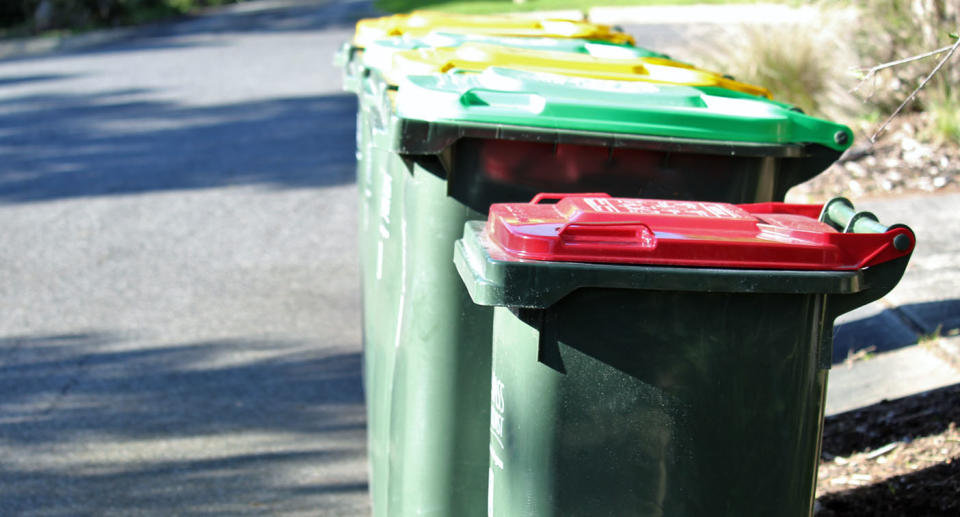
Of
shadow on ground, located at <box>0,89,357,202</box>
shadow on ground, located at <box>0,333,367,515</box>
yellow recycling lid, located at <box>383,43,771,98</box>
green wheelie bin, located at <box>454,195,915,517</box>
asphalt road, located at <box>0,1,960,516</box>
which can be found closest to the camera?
green wheelie bin, located at <box>454,195,915,517</box>

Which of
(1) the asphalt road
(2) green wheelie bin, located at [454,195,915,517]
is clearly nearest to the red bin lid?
(2) green wheelie bin, located at [454,195,915,517]

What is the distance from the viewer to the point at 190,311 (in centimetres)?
596

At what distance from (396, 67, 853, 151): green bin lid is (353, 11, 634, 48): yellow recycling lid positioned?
6.06 ft

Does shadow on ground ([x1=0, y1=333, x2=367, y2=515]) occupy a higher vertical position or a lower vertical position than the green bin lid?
lower

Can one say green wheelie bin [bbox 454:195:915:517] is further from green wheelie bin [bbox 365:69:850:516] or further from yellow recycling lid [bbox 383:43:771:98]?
yellow recycling lid [bbox 383:43:771:98]

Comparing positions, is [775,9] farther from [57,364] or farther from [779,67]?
[57,364]

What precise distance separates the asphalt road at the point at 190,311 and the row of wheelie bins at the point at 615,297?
1.46 metres

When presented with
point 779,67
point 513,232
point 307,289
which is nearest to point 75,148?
point 307,289

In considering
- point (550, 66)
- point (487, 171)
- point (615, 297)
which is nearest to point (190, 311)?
point (550, 66)

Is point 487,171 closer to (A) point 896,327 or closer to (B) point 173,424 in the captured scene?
(B) point 173,424

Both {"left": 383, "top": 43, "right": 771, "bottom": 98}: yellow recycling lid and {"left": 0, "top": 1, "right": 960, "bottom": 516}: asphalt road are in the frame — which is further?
{"left": 0, "top": 1, "right": 960, "bottom": 516}: asphalt road

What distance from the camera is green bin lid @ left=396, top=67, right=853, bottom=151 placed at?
260cm

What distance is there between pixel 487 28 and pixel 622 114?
2.18 meters

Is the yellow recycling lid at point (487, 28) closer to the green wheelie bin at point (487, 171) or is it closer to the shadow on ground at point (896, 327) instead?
the shadow on ground at point (896, 327)
